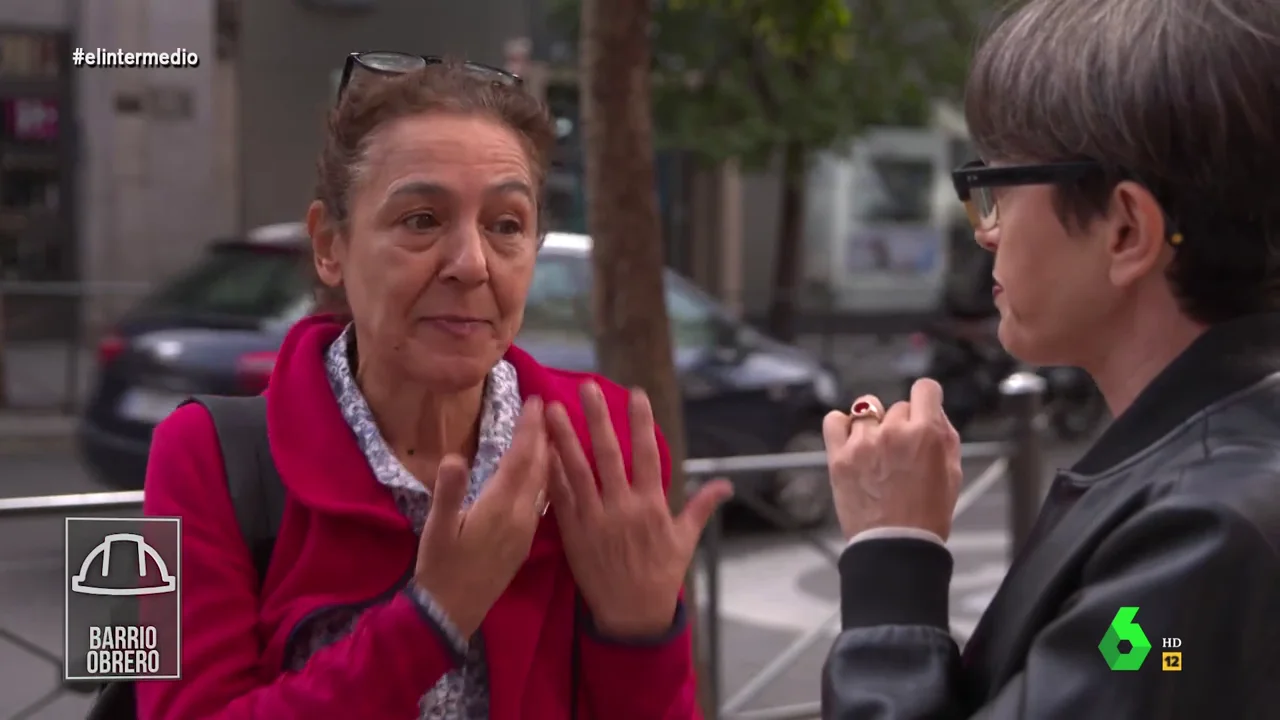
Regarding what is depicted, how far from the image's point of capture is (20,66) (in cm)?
551

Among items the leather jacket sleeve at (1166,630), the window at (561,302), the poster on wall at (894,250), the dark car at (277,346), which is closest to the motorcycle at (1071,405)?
the dark car at (277,346)

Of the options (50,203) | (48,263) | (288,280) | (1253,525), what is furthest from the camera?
(48,263)

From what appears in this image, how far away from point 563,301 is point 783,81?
24.0ft

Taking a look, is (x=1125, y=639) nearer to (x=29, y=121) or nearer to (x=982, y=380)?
(x=29, y=121)

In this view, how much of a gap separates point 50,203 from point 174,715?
8.38 metres

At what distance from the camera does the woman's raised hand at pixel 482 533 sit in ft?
4.76

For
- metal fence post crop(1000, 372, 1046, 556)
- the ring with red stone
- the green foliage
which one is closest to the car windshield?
metal fence post crop(1000, 372, 1046, 556)

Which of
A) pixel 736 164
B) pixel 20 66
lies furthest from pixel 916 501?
pixel 736 164

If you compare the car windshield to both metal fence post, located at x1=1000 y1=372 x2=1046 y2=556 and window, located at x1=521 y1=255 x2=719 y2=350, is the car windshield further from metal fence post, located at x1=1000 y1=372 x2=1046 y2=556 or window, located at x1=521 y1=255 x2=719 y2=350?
metal fence post, located at x1=1000 y1=372 x2=1046 y2=556

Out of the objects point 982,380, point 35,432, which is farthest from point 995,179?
point 982,380

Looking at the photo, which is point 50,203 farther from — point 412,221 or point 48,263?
point 412,221

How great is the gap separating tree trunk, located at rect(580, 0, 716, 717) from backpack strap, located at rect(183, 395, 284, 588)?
73.6 inches

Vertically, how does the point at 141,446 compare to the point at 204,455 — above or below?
below

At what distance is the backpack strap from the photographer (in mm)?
1565
